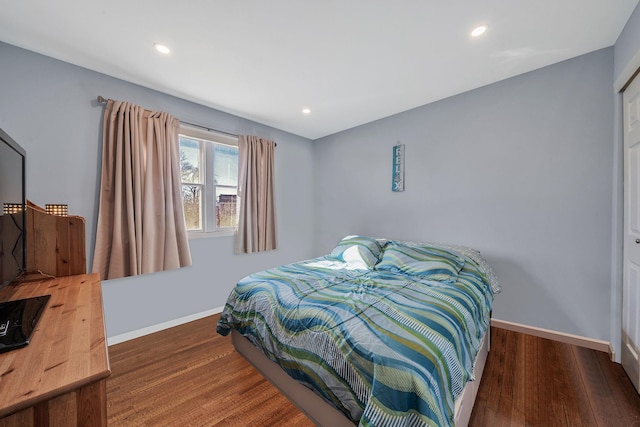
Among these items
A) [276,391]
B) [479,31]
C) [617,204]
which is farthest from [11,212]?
[617,204]

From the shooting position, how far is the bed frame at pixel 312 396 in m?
1.31

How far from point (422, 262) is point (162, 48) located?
2749mm

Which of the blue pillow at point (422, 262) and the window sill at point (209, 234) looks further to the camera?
the window sill at point (209, 234)

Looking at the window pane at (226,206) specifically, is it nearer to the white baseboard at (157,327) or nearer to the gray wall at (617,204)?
the white baseboard at (157,327)

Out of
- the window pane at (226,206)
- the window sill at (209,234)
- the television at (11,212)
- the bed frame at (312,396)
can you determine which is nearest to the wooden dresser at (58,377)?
the television at (11,212)

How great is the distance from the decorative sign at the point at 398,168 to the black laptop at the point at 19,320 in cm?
313

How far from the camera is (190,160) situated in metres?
2.94

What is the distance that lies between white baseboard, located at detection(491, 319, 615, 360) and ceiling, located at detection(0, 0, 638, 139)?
7.83 feet

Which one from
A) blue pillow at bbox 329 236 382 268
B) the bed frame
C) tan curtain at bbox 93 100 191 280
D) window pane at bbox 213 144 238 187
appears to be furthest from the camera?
window pane at bbox 213 144 238 187

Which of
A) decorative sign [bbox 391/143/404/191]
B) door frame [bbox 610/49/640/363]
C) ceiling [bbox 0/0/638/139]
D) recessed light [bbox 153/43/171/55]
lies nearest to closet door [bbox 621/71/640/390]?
door frame [bbox 610/49/640/363]

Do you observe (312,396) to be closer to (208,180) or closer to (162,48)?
(208,180)

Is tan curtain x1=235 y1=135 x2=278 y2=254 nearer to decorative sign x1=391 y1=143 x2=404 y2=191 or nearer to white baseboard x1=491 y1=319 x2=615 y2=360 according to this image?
decorative sign x1=391 y1=143 x2=404 y2=191

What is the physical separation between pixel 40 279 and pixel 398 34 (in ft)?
9.04

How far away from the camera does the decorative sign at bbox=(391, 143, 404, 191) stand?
318cm
